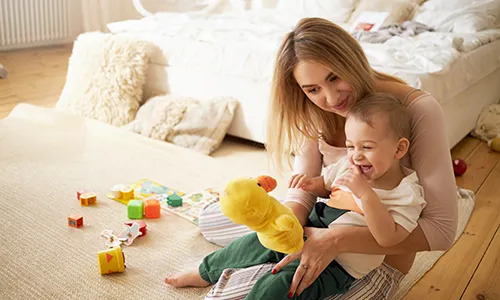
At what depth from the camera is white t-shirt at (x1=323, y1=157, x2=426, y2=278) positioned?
119cm

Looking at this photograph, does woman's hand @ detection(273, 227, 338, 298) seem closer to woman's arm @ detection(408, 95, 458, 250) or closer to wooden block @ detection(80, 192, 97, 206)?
woman's arm @ detection(408, 95, 458, 250)

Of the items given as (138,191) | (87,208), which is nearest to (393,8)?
(138,191)

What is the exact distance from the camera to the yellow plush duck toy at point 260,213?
1.09m

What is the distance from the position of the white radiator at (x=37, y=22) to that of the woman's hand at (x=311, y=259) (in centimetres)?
404

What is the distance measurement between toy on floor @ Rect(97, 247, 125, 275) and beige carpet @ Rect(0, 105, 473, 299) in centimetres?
3

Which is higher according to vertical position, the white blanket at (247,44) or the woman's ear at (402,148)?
the woman's ear at (402,148)

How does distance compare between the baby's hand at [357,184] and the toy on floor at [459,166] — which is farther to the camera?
the toy on floor at [459,166]

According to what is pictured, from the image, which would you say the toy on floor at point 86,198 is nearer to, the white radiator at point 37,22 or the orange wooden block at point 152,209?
the orange wooden block at point 152,209

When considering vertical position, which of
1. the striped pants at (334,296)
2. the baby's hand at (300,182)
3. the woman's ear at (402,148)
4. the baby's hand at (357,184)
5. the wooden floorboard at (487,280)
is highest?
the woman's ear at (402,148)

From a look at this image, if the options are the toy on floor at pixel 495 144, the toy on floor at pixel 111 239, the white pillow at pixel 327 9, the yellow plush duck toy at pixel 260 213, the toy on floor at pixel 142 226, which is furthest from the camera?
the white pillow at pixel 327 9

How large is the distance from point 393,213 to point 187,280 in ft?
2.02

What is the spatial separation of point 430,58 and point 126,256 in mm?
1556

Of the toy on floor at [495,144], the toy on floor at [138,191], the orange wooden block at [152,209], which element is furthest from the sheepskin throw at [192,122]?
the toy on floor at [495,144]

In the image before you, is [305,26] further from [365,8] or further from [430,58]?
[365,8]
